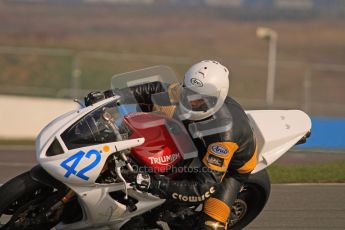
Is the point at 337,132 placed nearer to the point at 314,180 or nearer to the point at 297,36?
the point at 314,180

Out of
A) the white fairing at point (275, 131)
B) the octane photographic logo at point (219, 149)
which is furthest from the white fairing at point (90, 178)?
the white fairing at point (275, 131)

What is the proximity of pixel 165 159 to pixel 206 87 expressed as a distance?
65 cm

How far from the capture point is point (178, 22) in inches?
1841

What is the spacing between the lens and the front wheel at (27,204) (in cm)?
612

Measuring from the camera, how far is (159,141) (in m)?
6.47

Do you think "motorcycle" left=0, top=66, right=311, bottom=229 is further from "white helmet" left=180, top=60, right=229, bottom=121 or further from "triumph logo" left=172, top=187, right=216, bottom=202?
"white helmet" left=180, top=60, right=229, bottom=121

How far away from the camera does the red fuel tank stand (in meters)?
6.40

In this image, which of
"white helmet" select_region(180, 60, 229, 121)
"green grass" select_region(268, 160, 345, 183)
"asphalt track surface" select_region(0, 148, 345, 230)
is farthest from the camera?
"green grass" select_region(268, 160, 345, 183)

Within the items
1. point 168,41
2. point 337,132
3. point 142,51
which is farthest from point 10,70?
point 337,132

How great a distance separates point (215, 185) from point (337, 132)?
38.3 feet

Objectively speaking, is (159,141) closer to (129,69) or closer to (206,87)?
(206,87)

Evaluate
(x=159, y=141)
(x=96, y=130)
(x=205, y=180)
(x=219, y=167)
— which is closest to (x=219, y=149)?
(x=219, y=167)

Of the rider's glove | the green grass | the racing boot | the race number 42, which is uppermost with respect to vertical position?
the rider's glove

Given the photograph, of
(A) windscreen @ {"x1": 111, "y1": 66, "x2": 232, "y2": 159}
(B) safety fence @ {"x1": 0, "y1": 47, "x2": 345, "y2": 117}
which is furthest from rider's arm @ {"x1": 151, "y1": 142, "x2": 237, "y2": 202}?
(B) safety fence @ {"x1": 0, "y1": 47, "x2": 345, "y2": 117}
